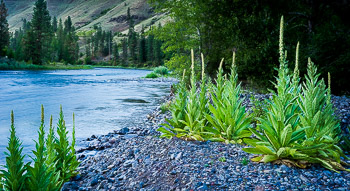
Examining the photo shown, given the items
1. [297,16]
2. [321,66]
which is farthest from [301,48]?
[297,16]

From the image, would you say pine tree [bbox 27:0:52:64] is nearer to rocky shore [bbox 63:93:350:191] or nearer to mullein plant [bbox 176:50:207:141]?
rocky shore [bbox 63:93:350:191]

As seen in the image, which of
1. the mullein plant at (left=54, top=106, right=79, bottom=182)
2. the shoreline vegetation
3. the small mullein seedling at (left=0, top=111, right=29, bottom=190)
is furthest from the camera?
the mullein plant at (left=54, top=106, right=79, bottom=182)

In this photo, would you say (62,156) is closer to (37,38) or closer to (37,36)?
(37,38)

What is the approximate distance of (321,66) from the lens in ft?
33.6

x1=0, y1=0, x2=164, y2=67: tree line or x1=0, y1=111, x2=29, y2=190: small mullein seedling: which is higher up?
x1=0, y1=0, x2=164, y2=67: tree line

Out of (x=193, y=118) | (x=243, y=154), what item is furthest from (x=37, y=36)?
(x=243, y=154)

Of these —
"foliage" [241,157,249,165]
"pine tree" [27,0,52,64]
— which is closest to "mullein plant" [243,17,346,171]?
"foliage" [241,157,249,165]

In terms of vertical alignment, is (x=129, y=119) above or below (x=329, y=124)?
below

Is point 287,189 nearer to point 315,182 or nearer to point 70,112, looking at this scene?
point 315,182

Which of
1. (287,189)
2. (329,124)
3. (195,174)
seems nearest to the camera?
(287,189)

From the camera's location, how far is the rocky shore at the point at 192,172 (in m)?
3.40

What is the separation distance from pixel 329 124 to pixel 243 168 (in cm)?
164

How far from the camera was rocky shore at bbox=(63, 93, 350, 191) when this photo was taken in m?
3.40

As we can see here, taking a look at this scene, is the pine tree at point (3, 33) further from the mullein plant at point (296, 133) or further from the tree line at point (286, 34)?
the mullein plant at point (296, 133)
